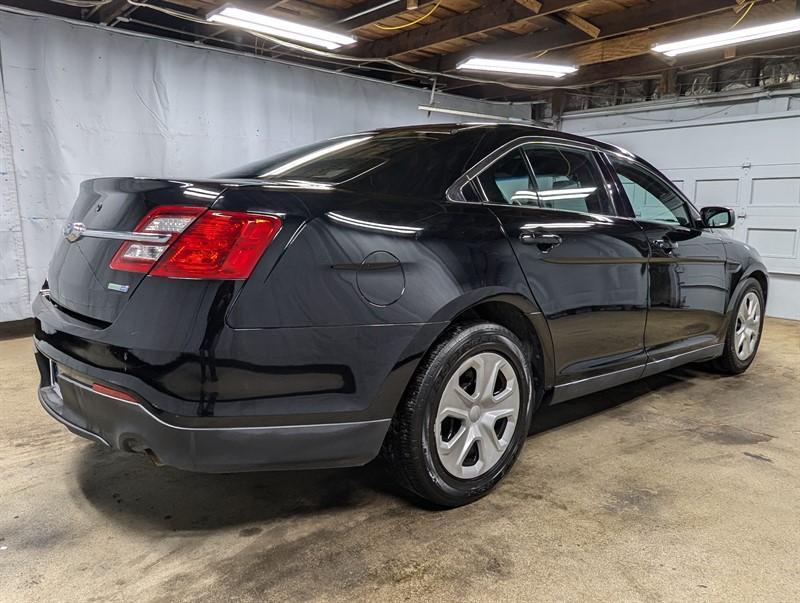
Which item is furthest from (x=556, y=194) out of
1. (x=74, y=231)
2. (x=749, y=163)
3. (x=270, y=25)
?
(x=749, y=163)

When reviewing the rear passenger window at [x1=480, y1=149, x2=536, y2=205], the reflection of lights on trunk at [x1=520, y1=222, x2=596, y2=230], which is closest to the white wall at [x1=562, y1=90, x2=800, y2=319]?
the reflection of lights on trunk at [x1=520, y1=222, x2=596, y2=230]

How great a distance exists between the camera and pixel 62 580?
5.10ft

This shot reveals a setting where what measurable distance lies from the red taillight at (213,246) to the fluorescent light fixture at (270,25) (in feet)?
11.3

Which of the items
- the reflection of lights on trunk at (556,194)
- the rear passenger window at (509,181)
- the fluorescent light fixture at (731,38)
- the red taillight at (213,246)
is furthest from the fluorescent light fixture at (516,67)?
the red taillight at (213,246)

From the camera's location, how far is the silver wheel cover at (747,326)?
3.59m

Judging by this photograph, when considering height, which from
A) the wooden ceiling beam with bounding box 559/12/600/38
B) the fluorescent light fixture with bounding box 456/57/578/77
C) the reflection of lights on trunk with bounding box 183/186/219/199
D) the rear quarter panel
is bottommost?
the rear quarter panel

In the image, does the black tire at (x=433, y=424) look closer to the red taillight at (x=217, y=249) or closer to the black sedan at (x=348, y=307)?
the black sedan at (x=348, y=307)

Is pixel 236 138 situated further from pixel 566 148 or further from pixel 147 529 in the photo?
pixel 147 529

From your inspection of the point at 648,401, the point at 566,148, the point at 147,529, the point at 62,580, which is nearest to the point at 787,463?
the point at 648,401

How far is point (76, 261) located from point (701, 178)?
6823mm

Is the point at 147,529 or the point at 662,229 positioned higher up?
the point at 662,229

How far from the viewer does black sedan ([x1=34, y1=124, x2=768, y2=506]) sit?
147 cm

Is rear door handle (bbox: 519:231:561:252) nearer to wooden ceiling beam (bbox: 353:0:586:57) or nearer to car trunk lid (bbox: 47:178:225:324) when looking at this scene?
car trunk lid (bbox: 47:178:225:324)

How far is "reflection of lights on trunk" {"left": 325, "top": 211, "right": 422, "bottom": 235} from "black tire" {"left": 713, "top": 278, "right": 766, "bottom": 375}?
8.61 feet
